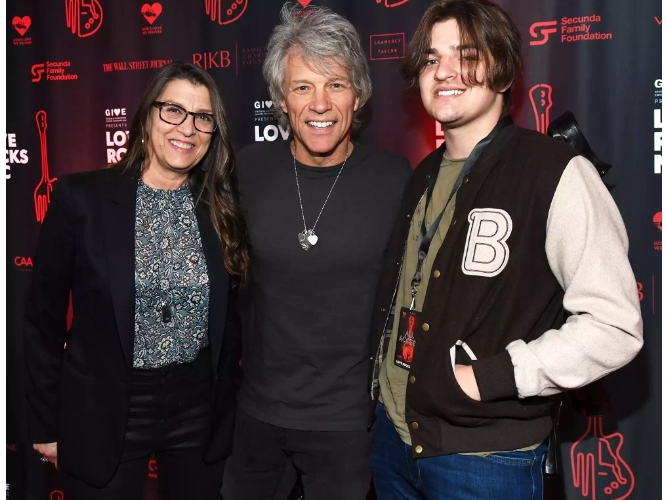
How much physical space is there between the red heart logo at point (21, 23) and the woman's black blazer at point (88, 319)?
5.95 feet

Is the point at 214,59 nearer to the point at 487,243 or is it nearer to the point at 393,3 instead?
the point at 393,3

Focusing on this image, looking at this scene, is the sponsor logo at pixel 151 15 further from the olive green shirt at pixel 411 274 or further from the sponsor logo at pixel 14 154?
the olive green shirt at pixel 411 274

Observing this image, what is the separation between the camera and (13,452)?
3434mm

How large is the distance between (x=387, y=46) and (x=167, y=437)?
68.7 inches

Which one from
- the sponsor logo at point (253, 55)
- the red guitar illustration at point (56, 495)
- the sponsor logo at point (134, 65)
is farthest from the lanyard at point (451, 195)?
the red guitar illustration at point (56, 495)

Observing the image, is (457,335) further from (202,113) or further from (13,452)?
(13,452)

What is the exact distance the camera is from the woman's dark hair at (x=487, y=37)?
5.61 ft

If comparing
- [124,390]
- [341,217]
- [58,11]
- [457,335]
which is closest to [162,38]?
[58,11]

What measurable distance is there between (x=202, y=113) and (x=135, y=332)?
708 mm

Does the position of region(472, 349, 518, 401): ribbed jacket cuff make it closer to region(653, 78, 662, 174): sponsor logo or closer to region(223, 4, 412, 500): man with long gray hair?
region(223, 4, 412, 500): man with long gray hair

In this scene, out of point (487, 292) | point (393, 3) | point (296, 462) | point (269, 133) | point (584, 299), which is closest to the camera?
point (584, 299)

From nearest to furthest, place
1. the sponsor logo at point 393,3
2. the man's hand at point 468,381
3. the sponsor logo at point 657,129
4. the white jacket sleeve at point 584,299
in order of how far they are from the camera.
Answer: the white jacket sleeve at point 584,299 < the man's hand at point 468,381 < the sponsor logo at point 657,129 < the sponsor logo at point 393,3

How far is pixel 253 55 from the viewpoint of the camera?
2865mm

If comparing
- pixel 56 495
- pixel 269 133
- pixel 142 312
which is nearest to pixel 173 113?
pixel 142 312
